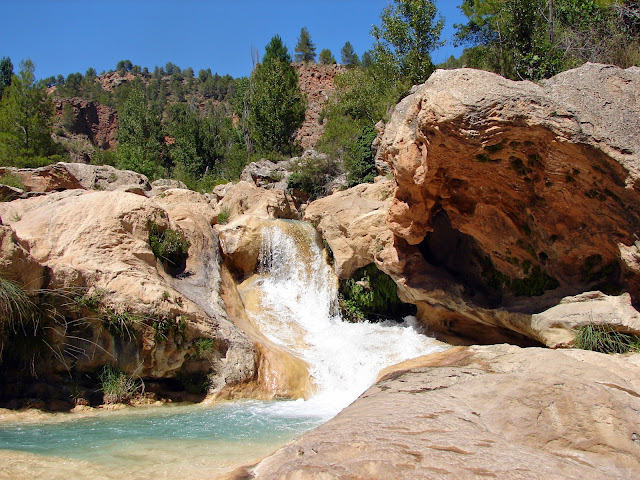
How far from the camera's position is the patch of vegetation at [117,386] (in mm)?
8109

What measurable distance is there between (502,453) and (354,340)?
8.23 m

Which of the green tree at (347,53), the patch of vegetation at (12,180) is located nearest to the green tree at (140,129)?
the patch of vegetation at (12,180)

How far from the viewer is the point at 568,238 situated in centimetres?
863

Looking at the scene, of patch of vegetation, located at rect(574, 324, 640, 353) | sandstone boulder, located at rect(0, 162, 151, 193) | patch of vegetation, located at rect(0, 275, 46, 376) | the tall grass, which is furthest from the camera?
sandstone boulder, located at rect(0, 162, 151, 193)

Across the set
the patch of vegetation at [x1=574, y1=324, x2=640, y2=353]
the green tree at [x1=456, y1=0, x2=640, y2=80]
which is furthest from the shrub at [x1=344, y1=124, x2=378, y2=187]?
the patch of vegetation at [x1=574, y1=324, x2=640, y2=353]

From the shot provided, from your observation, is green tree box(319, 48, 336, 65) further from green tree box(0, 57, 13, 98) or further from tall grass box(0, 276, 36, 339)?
tall grass box(0, 276, 36, 339)

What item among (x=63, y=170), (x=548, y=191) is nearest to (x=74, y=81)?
(x=63, y=170)

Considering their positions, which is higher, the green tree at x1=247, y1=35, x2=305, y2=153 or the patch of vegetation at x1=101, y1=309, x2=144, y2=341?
the green tree at x1=247, y1=35, x2=305, y2=153

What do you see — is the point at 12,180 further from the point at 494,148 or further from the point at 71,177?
the point at 494,148

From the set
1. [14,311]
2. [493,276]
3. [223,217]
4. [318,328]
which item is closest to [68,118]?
[223,217]

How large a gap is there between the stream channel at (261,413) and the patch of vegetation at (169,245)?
2.32 m

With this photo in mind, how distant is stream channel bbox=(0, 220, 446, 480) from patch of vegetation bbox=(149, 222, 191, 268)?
2321mm

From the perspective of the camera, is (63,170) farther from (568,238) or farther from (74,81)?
(74,81)

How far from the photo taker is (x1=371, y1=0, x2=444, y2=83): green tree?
81.0 ft
